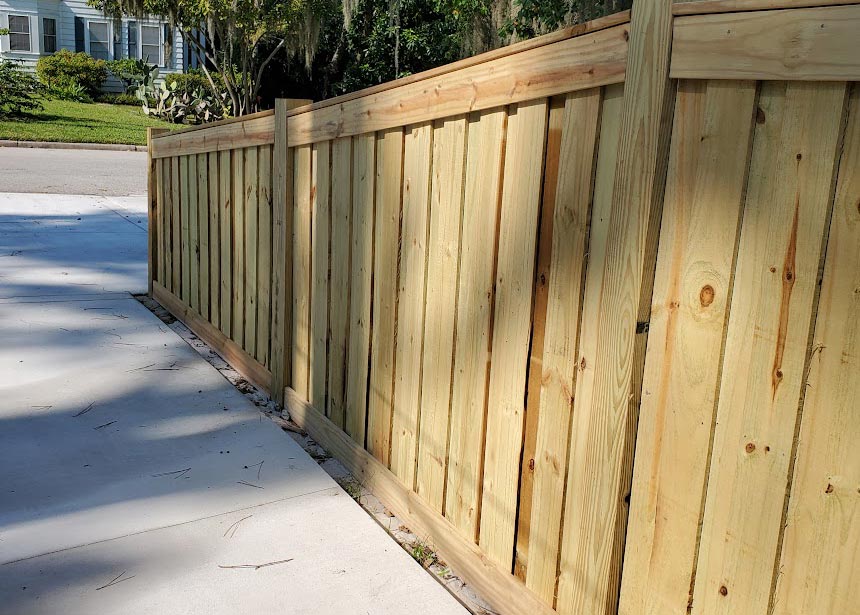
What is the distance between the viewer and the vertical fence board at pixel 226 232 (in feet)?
14.9

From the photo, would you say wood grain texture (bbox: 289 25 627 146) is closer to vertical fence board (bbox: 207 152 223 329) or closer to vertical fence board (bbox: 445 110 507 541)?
vertical fence board (bbox: 445 110 507 541)

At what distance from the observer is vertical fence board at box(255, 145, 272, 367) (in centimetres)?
397

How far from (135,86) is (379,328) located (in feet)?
95.6

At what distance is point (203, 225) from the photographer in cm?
502

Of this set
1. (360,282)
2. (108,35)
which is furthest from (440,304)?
(108,35)

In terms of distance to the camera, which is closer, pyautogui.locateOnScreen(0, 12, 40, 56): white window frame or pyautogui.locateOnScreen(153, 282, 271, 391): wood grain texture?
pyautogui.locateOnScreen(153, 282, 271, 391): wood grain texture

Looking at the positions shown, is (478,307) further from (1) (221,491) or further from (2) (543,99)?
(1) (221,491)

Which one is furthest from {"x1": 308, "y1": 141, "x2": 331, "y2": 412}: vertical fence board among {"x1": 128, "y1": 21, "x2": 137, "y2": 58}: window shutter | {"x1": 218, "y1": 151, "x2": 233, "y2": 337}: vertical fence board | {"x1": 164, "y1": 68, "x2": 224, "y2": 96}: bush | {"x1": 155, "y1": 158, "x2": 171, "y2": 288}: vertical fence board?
{"x1": 128, "y1": 21, "x2": 137, "y2": 58}: window shutter

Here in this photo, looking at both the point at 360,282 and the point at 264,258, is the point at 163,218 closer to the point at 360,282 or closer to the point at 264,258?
the point at 264,258

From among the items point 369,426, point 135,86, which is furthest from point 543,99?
point 135,86

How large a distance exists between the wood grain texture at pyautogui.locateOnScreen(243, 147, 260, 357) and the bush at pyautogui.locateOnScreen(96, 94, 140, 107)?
87.2ft

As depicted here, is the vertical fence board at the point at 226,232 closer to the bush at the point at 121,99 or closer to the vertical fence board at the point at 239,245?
the vertical fence board at the point at 239,245

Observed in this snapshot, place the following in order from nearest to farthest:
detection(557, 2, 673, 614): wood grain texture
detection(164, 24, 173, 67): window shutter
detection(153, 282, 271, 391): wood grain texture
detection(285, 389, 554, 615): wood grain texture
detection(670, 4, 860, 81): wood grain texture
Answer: detection(670, 4, 860, 81): wood grain texture, detection(557, 2, 673, 614): wood grain texture, detection(285, 389, 554, 615): wood grain texture, detection(153, 282, 271, 391): wood grain texture, detection(164, 24, 173, 67): window shutter

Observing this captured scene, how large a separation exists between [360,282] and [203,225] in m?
2.28
